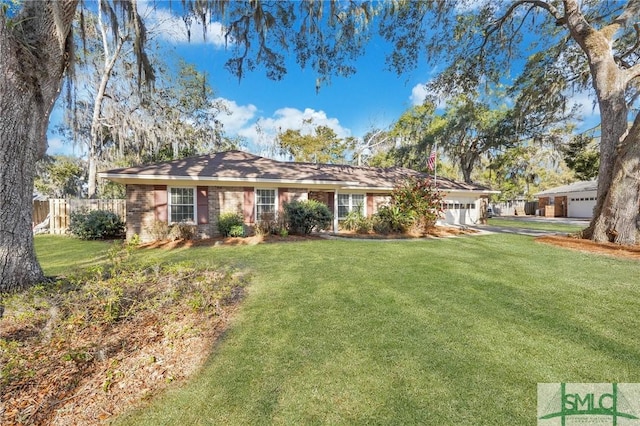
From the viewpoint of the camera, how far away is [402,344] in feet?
9.50

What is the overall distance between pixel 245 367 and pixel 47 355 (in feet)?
6.27

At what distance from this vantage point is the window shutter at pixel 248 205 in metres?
10.8

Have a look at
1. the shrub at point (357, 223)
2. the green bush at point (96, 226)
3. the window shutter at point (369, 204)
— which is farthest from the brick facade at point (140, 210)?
the window shutter at point (369, 204)

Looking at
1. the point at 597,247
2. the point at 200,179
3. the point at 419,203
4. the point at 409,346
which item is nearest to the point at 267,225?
the point at 200,179

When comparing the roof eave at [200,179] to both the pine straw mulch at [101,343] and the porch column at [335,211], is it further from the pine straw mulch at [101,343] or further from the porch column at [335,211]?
the pine straw mulch at [101,343]

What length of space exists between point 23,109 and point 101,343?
11.6 ft

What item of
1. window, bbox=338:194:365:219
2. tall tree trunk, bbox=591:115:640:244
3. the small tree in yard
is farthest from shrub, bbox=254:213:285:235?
tall tree trunk, bbox=591:115:640:244

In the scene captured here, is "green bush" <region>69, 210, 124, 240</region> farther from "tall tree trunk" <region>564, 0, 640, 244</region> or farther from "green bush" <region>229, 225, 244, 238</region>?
"tall tree trunk" <region>564, 0, 640, 244</region>

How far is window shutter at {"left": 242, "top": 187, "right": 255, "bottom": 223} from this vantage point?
10.8 metres

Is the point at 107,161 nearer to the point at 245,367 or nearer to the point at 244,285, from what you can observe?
the point at 244,285

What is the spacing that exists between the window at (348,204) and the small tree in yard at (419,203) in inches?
80.8

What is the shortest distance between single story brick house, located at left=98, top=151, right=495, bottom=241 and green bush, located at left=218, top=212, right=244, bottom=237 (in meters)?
0.39

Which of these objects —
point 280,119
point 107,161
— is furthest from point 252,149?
point 107,161

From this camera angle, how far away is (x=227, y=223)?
1002 cm
